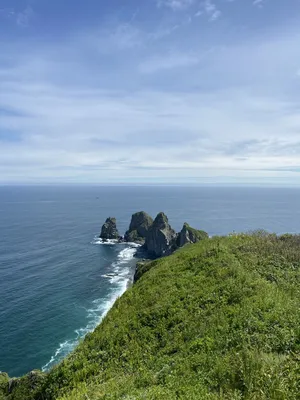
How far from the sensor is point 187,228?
79875 millimetres

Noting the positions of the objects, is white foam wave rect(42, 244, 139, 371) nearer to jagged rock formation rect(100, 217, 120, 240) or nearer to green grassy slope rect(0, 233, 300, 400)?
green grassy slope rect(0, 233, 300, 400)

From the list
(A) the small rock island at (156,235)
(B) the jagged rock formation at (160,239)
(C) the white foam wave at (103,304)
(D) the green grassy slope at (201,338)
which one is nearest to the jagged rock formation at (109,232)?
(A) the small rock island at (156,235)

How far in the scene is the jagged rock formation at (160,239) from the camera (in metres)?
90.7

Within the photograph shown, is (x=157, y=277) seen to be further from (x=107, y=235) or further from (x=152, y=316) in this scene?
(x=107, y=235)

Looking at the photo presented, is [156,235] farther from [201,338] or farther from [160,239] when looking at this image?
[201,338]

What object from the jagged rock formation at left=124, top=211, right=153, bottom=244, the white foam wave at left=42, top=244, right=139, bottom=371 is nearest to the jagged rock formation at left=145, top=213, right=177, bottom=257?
the white foam wave at left=42, top=244, right=139, bottom=371

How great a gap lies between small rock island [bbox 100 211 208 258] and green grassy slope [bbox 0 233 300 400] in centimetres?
4851

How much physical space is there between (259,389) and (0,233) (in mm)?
117005

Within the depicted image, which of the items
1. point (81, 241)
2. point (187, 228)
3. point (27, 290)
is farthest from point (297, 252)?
point (81, 241)

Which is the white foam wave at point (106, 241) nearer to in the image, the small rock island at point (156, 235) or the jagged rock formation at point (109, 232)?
the small rock island at point (156, 235)

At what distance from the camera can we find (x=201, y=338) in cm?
1259

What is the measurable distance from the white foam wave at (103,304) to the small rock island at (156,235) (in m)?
7.44

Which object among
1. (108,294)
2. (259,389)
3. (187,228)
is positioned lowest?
(108,294)

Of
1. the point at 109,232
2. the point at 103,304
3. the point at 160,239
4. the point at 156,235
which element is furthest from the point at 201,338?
the point at 109,232
